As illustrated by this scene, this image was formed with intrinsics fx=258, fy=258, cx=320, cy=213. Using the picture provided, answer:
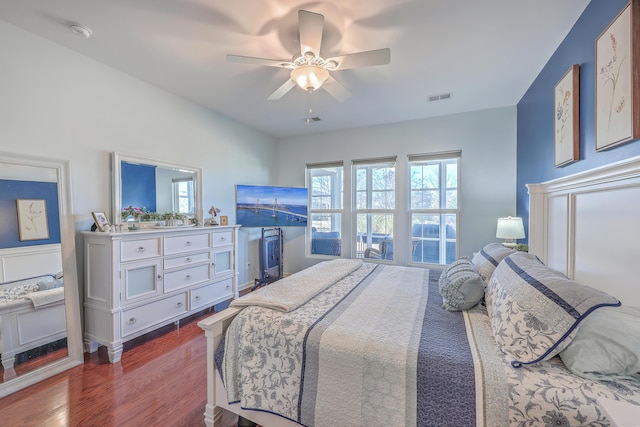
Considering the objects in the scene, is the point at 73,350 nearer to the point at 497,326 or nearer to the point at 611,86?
the point at 497,326

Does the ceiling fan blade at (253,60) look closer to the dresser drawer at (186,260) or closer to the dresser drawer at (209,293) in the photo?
the dresser drawer at (186,260)

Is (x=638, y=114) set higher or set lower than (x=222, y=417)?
higher

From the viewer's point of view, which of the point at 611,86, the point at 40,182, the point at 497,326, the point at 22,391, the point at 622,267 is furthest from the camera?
the point at 40,182

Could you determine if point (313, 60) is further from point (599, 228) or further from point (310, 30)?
point (599, 228)

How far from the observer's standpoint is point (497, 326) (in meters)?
1.25

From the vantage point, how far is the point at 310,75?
203 cm

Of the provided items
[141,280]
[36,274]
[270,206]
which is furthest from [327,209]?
[36,274]

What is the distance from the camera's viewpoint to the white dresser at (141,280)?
7.46ft

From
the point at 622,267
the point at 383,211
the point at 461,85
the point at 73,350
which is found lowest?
the point at 73,350

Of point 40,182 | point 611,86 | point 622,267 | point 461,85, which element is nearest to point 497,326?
point 622,267

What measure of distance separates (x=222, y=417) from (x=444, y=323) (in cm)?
151

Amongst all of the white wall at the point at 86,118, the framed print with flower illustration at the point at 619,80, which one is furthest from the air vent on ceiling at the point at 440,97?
the white wall at the point at 86,118

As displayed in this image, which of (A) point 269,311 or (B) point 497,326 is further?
(A) point 269,311

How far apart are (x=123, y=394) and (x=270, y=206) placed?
110 inches
